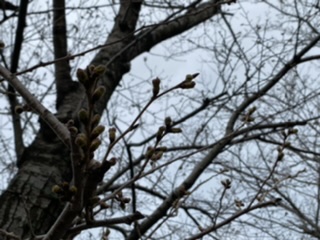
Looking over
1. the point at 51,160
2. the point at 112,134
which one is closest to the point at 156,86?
the point at 112,134

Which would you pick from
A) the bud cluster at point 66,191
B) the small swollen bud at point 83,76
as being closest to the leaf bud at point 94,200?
the bud cluster at point 66,191

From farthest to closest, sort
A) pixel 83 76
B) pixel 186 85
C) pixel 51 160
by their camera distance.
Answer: pixel 51 160, pixel 186 85, pixel 83 76

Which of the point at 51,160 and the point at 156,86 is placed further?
the point at 51,160

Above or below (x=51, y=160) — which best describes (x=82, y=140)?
below

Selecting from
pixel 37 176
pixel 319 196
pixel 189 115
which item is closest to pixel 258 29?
pixel 189 115

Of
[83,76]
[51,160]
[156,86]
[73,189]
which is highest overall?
[51,160]

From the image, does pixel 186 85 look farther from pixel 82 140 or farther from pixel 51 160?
pixel 51 160

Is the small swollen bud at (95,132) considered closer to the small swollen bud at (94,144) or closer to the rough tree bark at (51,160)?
the small swollen bud at (94,144)

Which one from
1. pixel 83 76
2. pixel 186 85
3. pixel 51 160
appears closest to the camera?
pixel 83 76

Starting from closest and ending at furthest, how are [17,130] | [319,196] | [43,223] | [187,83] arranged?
[187,83] < [43,223] < [17,130] < [319,196]

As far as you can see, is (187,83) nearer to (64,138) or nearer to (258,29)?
(64,138)

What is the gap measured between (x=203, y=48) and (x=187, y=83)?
Result: 170 inches

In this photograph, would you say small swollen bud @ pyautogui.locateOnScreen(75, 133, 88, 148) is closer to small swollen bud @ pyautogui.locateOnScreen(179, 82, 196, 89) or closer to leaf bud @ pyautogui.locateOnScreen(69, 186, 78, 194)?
leaf bud @ pyautogui.locateOnScreen(69, 186, 78, 194)

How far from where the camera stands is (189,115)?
4.38 m
